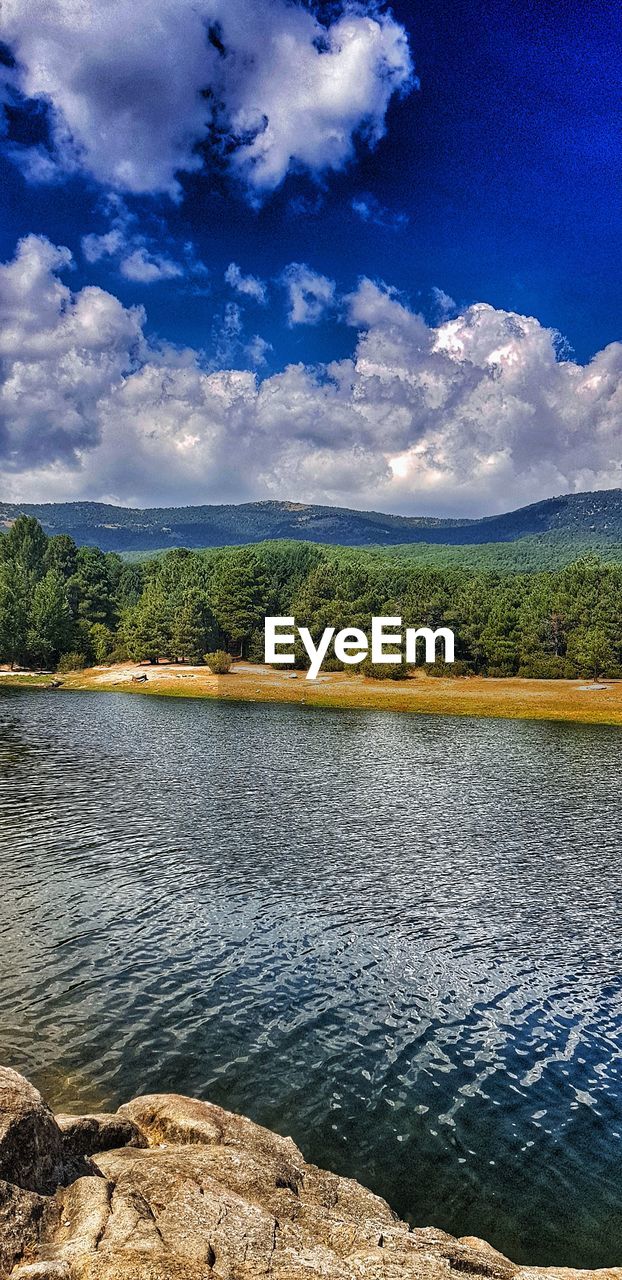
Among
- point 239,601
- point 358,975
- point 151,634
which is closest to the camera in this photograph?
point 358,975

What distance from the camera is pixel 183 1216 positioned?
34.6 feet

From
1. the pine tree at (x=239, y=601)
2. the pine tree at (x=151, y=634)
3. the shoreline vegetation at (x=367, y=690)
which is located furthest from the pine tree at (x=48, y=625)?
the pine tree at (x=239, y=601)

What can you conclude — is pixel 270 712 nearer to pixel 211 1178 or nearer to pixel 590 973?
pixel 590 973

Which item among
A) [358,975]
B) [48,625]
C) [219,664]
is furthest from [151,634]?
[358,975]

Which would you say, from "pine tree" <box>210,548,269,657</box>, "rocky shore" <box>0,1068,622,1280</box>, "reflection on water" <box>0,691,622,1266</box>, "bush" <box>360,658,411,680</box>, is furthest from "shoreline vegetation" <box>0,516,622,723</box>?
"rocky shore" <box>0,1068,622,1280</box>

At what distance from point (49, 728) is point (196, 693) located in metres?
48.6

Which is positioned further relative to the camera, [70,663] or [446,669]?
[70,663]

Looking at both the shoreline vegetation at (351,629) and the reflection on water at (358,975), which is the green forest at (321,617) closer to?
the shoreline vegetation at (351,629)

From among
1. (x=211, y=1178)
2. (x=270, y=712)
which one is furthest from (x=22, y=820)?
(x=270, y=712)

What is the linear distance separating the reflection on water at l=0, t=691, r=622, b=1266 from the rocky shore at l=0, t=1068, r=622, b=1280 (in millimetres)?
3197

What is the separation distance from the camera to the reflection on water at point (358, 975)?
16.2m

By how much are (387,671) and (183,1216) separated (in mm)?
128088

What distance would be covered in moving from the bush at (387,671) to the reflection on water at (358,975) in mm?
83201

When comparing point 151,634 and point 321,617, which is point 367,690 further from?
point 151,634
